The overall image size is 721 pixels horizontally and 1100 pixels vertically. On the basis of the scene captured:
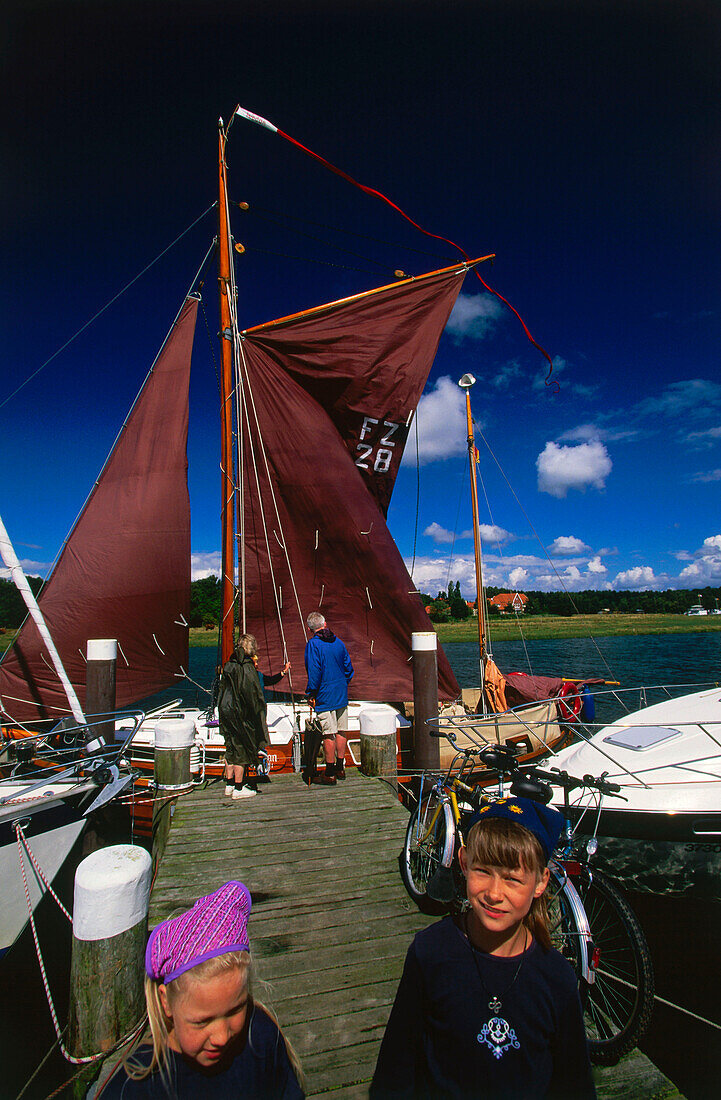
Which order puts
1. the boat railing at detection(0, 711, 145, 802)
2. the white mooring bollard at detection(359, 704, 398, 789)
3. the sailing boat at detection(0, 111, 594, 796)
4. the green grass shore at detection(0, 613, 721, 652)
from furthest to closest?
the green grass shore at detection(0, 613, 721, 652) → the sailing boat at detection(0, 111, 594, 796) → the white mooring bollard at detection(359, 704, 398, 789) → the boat railing at detection(0, 711, 145, 802)

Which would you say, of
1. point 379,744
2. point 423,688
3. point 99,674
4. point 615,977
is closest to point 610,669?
point 423,688

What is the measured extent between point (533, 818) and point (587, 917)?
138cm

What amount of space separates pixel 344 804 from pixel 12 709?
5.66 meters

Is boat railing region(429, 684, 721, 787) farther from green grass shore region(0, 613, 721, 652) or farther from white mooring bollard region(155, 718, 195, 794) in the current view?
green grass shore region(0, 613, 721, 652)

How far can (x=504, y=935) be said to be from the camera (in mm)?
1650

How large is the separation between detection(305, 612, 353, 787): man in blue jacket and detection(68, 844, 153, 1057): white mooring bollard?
2.91m

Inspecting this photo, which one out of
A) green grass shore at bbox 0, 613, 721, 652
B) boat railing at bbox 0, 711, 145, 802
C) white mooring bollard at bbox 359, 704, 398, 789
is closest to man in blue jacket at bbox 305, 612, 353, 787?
white mooring bollard at bbox 359, 704, 398, 789

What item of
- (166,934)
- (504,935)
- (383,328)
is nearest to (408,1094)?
(504,935)

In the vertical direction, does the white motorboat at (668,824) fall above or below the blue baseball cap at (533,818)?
below

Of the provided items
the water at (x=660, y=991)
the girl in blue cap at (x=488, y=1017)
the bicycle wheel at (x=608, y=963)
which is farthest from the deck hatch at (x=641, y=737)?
the girl in blue cap at (x=488, y=1017)

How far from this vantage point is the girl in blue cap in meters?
1.53

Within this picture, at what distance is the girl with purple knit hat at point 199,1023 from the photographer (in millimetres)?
1409

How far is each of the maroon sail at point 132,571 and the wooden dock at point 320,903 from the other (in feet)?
12.6

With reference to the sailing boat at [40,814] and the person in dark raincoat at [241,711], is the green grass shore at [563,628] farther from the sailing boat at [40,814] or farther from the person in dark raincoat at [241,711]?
the sailing boat at [40,814]
